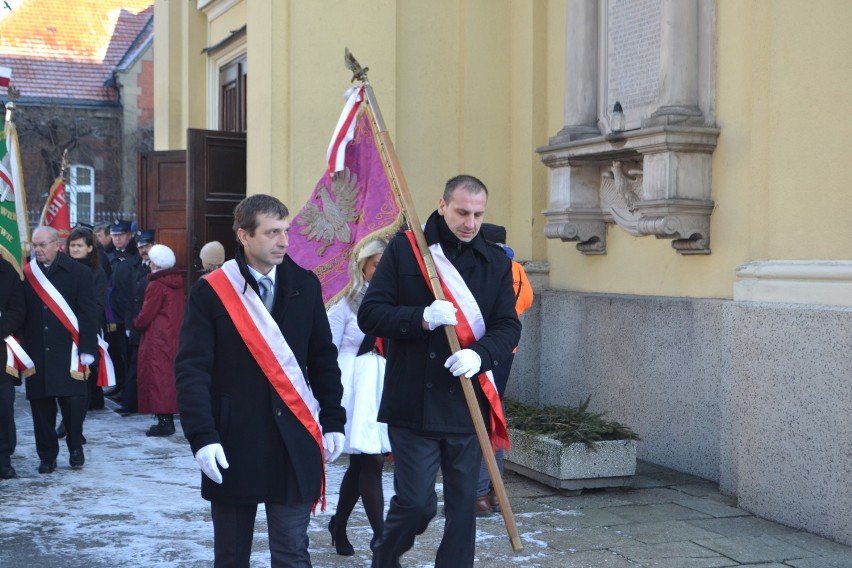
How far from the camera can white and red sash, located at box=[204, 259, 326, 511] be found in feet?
14.0

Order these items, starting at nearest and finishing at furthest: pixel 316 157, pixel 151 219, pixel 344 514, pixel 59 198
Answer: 1. pixel 344 514
2. pixel 316 157
3. pixel 59 198
4. pixel 151 219

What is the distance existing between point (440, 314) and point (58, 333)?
4.93 m

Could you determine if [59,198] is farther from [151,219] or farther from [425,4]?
[425,4]

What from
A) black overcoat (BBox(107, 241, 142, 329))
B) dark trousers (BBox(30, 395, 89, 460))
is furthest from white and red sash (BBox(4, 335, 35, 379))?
black overcoat (BBox(107, 241, 142, 329))

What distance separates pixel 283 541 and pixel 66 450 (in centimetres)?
577

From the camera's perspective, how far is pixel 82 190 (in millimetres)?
30438

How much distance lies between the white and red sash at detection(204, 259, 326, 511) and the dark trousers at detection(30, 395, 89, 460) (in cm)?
472

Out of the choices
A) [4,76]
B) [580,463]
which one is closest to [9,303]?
[4,76]

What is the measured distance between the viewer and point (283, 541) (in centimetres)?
429

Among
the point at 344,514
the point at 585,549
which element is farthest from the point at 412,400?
the point at 585,549

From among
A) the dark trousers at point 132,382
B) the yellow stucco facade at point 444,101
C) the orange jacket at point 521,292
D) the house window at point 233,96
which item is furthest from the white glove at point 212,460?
the house window at point 233,96

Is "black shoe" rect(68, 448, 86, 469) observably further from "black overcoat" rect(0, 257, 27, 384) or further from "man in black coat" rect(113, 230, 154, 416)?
"man in black coat" rect(113, 230, 154, 416)

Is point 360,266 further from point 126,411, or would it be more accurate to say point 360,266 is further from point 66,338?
point 126,411

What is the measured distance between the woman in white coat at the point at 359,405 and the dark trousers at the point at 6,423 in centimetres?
314
